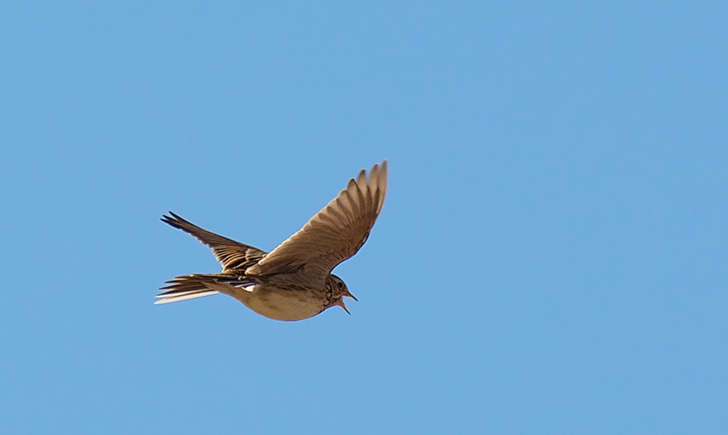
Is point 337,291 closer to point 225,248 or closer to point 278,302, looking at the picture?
point 278,302

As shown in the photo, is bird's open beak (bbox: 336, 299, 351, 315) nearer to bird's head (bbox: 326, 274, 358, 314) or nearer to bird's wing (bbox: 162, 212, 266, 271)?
bird's head (bbox: 326, 274, 358, 314)

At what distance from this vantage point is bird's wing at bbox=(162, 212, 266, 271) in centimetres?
1252

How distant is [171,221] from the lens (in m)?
13.9

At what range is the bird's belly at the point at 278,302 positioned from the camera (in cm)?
1133

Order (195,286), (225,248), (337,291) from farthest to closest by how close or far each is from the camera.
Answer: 1. (225,248)
2. (337,291)
3. (195,286)

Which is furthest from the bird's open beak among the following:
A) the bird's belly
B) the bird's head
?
the bird's belly

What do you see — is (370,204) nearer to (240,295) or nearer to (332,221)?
(332,221)

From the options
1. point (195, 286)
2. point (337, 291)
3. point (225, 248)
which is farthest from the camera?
point (225, 248)

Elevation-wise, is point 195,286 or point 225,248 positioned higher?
point 225,248

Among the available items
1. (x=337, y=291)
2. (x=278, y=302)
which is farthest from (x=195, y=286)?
(x=337, y=291)

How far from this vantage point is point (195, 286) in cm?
1113

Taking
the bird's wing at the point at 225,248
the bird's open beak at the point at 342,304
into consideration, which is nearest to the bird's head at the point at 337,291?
the bird's open beak at the point at 342,304

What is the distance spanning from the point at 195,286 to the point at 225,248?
7.63 ft

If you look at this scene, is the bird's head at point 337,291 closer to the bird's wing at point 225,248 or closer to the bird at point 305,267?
the bird at point 305,267
